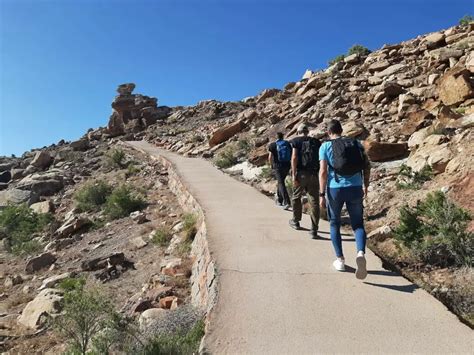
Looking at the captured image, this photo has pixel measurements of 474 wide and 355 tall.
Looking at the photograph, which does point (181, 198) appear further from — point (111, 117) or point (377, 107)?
point (111, 117)

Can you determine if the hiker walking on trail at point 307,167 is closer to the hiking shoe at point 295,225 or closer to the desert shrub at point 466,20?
the hiking shoe at point 295,225

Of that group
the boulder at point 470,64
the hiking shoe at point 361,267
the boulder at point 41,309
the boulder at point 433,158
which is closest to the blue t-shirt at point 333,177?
the hiking shoe at point 361,267

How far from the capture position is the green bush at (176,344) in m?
3.72

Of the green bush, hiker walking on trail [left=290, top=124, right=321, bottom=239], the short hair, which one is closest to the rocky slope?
hiker walking on trail [left=290, top=124, right=321, bottom=239]

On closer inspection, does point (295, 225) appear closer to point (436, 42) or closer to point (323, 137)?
point (323, 137)

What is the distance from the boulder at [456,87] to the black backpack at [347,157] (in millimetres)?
8294

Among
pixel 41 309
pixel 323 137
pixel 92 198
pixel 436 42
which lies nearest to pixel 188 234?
pixel 41 309

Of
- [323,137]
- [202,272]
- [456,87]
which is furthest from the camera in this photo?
[323,137]

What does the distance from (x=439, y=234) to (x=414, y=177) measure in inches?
114

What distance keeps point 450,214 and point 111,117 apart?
40672mm

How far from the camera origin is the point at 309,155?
22.4 ft

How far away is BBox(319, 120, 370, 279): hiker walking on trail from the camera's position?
495cm

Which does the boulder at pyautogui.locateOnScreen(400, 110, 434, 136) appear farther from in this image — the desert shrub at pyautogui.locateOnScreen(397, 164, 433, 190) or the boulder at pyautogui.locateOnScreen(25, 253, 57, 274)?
the boulder at pyautogui.locateOnScreen(25, 253, 57, 274)

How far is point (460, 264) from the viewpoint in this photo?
17.2 ft
